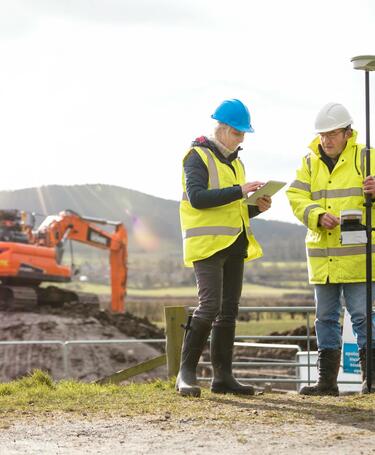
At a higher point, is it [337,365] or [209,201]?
[209,201]

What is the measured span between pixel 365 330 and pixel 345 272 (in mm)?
432

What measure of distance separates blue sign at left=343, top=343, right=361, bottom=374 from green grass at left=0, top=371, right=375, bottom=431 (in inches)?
77.7

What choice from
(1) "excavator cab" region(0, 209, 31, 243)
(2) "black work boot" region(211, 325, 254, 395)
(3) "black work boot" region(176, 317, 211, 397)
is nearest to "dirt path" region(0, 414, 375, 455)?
(3) "black work boot" region(176, 317, 211, 397)

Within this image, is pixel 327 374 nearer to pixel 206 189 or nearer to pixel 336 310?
pixel 336 310

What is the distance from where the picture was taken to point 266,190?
21.4 feet

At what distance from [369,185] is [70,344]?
22.1 meters

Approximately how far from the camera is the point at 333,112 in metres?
6.97

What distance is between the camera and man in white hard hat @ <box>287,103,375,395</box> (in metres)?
6.96

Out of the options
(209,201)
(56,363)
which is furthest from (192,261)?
(56,363)

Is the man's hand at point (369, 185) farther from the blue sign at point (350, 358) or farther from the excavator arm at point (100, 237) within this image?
the excavator arm at point (100, 237)

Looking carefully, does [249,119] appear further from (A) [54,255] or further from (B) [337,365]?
(A) [54,255]

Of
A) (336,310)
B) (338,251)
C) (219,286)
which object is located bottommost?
(336,310)

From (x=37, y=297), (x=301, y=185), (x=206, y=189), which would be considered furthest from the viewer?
(x=37, y=297)

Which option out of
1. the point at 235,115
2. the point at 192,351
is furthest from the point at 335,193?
the point at 192,351
